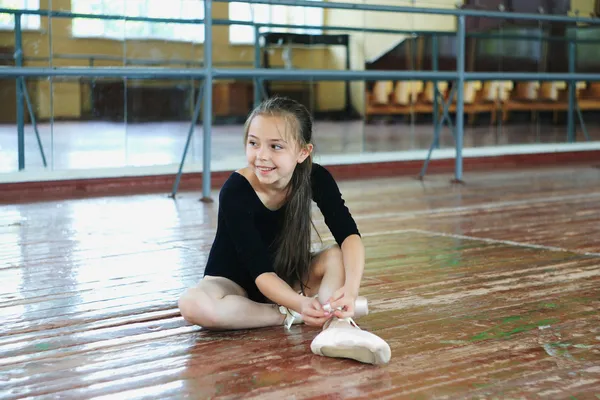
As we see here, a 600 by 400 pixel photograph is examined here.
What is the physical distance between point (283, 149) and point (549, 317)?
0.77 meters

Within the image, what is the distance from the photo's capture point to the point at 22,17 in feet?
17.5

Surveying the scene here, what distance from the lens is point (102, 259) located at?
3014mm

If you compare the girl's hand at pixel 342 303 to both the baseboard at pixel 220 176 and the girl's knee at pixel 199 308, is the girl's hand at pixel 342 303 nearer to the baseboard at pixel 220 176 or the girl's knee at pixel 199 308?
the girl's knee at pixel 199 308

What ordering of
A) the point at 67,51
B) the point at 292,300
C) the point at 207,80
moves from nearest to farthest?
the point at 292,300
the point at 207,80
the point at 67,51

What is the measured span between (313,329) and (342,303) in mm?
192

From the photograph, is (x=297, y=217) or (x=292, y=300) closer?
(x=292, y=300)

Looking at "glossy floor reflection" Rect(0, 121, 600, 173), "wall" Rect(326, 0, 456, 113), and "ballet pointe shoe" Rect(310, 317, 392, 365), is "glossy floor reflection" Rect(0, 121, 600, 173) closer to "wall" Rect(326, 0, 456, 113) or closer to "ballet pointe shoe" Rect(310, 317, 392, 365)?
"wall" Rect(326, 0, 456, 113)

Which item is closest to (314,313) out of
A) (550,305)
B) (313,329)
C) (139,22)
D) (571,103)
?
(313,329)

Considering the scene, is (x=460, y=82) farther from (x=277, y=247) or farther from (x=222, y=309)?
(x=222, y=309)

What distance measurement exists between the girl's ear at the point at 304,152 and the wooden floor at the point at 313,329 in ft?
1.30

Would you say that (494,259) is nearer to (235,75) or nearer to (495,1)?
(235,75)

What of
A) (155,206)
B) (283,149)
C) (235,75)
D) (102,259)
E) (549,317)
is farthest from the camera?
(235,75)

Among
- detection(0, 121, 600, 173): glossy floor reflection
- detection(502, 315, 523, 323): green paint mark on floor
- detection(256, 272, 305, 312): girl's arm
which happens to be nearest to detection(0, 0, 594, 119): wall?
detection(0, 121, 600, 173): glossy floor reflection

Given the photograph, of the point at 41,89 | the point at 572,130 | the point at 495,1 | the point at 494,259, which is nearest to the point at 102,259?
the point at 494,259
